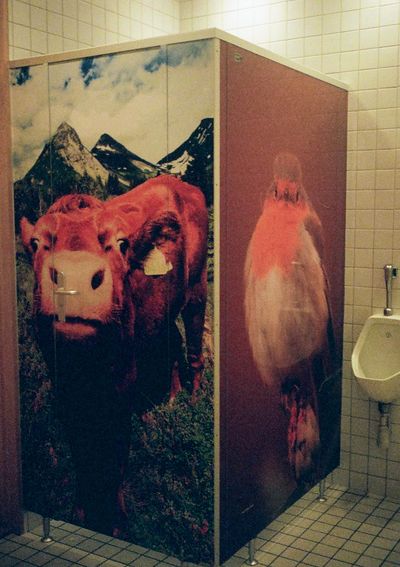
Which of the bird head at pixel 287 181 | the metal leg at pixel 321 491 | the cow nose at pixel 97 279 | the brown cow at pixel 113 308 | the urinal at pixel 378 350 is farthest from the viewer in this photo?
the metal leg at pixel 321 491

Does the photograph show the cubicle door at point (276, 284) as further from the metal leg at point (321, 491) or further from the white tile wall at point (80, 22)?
the white tile wall at point (80, 22)

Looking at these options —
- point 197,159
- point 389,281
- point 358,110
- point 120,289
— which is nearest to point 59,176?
point 120,289

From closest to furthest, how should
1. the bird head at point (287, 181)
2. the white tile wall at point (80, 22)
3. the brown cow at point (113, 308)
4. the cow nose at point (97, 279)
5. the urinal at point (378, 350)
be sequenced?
the brown cow at point (113, 308)
the cow nose at point (97, 279)
the bird head at point (287, 181)
the white tile wall at point (80, 22)
the urinal at point (378, 350)

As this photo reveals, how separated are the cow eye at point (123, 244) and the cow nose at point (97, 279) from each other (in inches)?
5.3

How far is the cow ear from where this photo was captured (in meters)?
3.00

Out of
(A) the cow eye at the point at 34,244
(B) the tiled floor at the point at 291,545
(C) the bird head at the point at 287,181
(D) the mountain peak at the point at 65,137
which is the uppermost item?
(D) the mountain peak at the point at 65,137

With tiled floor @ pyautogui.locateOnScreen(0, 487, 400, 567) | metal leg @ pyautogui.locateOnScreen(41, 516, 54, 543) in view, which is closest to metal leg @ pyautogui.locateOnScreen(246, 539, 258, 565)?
tiled floor @ pyautogui.locateOnScreen(0, 487, 400, 567)

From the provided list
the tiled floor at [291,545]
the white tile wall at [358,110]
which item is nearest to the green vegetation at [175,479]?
the tiled floor at [291,545]

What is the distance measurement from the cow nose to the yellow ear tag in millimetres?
207

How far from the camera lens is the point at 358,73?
11.6 feet

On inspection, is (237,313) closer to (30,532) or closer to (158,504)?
(158,504)

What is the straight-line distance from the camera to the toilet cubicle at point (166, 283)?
258cm

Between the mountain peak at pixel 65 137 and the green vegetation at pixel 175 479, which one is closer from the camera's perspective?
the green vegetation at pixel 175 479

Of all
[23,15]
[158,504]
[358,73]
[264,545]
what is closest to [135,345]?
[158,504]
